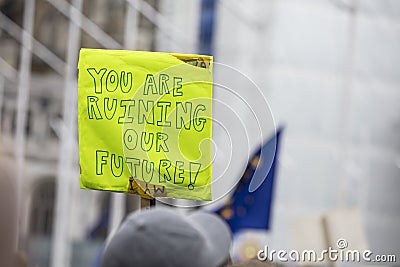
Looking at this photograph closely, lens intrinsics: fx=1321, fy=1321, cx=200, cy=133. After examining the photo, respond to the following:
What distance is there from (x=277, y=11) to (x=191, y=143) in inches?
437

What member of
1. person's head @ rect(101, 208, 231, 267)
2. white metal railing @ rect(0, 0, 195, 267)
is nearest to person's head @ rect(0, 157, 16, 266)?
person's head @ rect(101, 208, 231, 267)

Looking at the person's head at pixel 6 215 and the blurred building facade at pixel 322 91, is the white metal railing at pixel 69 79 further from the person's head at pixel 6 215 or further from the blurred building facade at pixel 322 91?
the person's head at pixel 6 215

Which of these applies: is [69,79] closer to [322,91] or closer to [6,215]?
[322,91]

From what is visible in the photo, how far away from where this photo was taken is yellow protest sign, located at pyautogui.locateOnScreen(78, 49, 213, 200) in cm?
282

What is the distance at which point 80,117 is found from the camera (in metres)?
2.89

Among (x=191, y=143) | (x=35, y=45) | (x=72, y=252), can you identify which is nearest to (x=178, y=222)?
(x=191, y=143)

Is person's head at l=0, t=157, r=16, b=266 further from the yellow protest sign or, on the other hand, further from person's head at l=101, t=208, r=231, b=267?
the yellow protest sign

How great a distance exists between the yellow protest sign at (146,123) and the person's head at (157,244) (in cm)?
33

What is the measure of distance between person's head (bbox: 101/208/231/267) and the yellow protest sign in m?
0.33

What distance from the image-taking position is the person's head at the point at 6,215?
6.48ft

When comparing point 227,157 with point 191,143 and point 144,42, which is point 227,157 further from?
point 144,42

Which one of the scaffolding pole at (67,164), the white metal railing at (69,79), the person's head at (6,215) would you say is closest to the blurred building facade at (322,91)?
the white metal railing at (69,79)

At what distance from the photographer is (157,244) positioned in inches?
93.2

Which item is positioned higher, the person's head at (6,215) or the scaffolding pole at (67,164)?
the person's head at (6,215)
